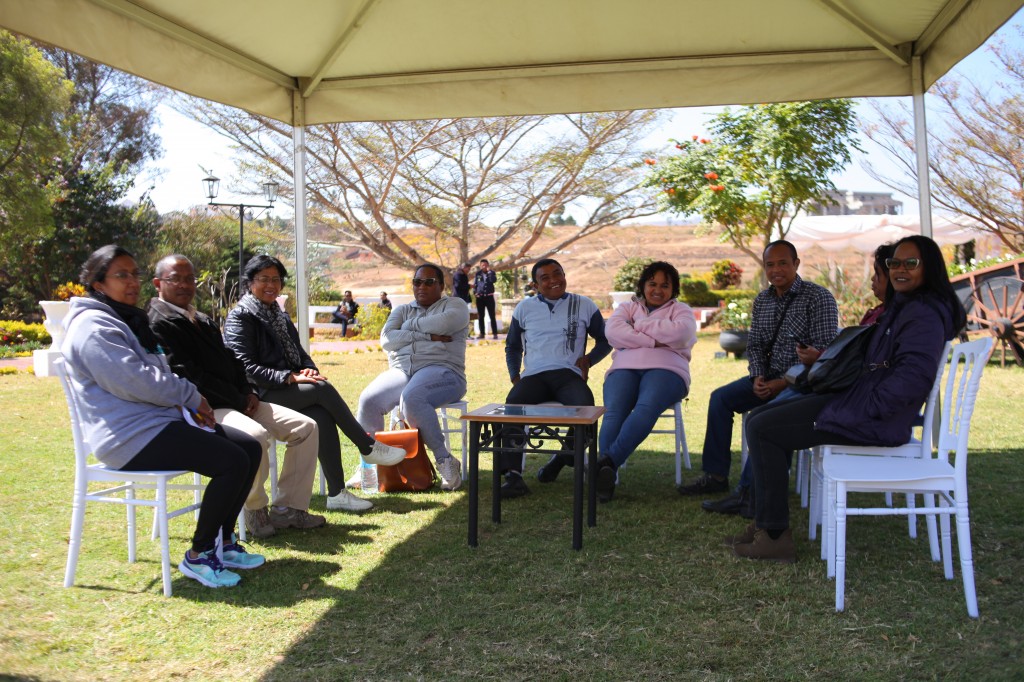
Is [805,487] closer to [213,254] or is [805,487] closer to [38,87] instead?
[38,87]

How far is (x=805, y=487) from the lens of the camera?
189 inches

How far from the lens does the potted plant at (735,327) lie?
40.0 ft

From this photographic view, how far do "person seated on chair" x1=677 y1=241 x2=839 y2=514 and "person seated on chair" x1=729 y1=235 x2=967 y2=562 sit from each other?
30.4 inches

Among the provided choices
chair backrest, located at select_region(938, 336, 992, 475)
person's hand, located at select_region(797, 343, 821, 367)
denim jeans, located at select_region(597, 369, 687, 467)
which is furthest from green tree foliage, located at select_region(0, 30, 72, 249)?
chair backrest, located at select_region(938, 336, 992, 475)

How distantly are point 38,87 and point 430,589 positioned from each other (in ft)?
73.6

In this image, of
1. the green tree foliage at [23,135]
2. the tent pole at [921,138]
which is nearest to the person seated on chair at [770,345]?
the tent pole at [921,138]

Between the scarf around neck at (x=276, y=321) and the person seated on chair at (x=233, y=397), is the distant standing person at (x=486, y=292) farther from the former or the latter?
the person seated on chair at (x=233, y=397)

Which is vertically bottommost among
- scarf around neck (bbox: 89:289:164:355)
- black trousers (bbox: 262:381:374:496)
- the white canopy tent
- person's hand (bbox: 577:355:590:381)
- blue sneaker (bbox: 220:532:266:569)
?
blue sneaker (bbox: 220:532:266:569)

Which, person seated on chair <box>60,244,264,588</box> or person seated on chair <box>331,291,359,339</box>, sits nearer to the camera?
person seated on chair <box>60,244,264,588</box>

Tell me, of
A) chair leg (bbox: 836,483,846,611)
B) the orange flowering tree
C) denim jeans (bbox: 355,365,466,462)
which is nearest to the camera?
chair leg (bbox: 836,483,846,611)

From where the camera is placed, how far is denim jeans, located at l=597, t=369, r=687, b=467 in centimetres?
493

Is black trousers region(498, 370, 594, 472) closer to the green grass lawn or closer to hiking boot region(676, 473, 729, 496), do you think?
the green grass lawn

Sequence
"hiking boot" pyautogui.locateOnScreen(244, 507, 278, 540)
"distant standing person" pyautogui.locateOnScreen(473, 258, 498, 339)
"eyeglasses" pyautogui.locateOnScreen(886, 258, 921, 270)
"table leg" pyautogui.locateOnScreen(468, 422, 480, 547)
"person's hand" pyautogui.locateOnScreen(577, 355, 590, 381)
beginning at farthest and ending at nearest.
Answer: "distant standing person" pyautogui.locateOnScreen(473, 258, 498, 339) < "person's hand" pyautogui.locateOnScreen(577, 355, 590, 381) < "hiking boot" pyautogui.locateOnScreen(244, 507, 278, 540) < "table leg" pyautogui.locateOnScreen(468, 422, 480, 547) < "eyeglasses" pyautogui.locateOnScreen(886, 258, 921, 270)

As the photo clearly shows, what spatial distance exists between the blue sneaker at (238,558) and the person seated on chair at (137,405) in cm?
7
